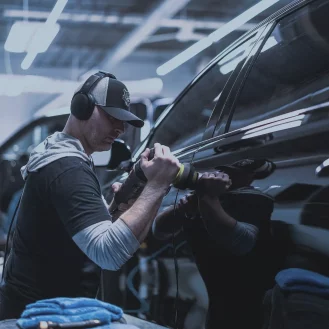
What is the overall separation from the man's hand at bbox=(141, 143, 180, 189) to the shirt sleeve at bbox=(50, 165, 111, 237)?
0.18 m

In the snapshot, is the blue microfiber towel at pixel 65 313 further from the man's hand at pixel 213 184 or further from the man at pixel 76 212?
the man's hand at pixel 213 184

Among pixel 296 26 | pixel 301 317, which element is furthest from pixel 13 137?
pixel 301 317

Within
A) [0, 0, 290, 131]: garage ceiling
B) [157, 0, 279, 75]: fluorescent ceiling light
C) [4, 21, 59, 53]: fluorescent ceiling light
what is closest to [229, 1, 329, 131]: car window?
[157, 0, 279, 75]: fluorescent ceiling light

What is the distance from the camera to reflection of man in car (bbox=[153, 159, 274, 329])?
1.69 meters

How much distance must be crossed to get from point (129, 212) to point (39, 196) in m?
0.35

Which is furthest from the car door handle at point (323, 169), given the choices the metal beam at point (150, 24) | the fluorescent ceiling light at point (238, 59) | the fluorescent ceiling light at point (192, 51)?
the fluorescent ceiling light at point (192, 51)

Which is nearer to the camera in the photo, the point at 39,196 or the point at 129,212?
the point at 129,212

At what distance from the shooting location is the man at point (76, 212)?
83.8 inches

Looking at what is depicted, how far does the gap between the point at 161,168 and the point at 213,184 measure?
250mm

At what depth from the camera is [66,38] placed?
1612 cm

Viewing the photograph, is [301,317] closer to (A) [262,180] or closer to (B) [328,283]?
(B) [328,283]

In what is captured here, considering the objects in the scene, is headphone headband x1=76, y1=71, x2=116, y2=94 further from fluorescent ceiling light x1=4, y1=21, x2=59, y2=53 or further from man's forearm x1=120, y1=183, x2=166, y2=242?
fluorescent ceiling light x1=4, y1=21, x2=59, y2=53

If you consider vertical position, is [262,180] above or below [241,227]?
above

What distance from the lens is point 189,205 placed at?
2127 millimetres
